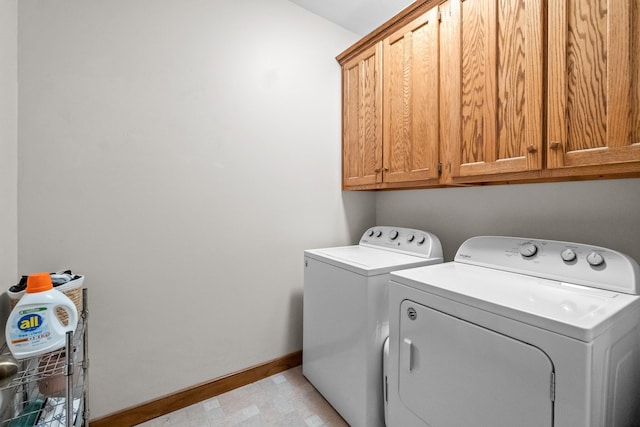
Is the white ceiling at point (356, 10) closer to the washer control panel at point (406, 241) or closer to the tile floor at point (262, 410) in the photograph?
the washer control panel at point (406, 241)

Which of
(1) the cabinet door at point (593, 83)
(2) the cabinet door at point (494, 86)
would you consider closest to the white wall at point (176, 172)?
(2) the cabinet door at point (494, 86)

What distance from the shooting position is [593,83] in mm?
991

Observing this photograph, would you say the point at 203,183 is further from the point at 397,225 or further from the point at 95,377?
the point at 397,225

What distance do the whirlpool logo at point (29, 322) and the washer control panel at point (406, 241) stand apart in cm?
171

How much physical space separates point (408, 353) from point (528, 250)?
2.37 ft

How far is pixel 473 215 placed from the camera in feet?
5.71

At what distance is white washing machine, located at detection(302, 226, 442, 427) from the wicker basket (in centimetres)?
115

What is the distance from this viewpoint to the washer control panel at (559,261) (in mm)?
997

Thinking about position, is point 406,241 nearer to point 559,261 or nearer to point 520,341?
point 559,261

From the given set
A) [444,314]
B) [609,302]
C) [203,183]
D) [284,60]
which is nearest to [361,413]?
[444,314]

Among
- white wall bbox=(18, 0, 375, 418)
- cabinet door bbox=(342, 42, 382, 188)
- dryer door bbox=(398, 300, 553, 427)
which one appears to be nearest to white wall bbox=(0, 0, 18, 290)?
white wall bbox=(18, 0, 375, 418)

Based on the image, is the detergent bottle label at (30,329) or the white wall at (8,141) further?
the white wall at (8,141)

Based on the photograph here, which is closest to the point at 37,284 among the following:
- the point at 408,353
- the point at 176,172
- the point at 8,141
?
the point at 8,141

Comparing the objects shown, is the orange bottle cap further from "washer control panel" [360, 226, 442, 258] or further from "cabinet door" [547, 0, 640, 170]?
"cabinet door" [547, 0, 640, 170]
